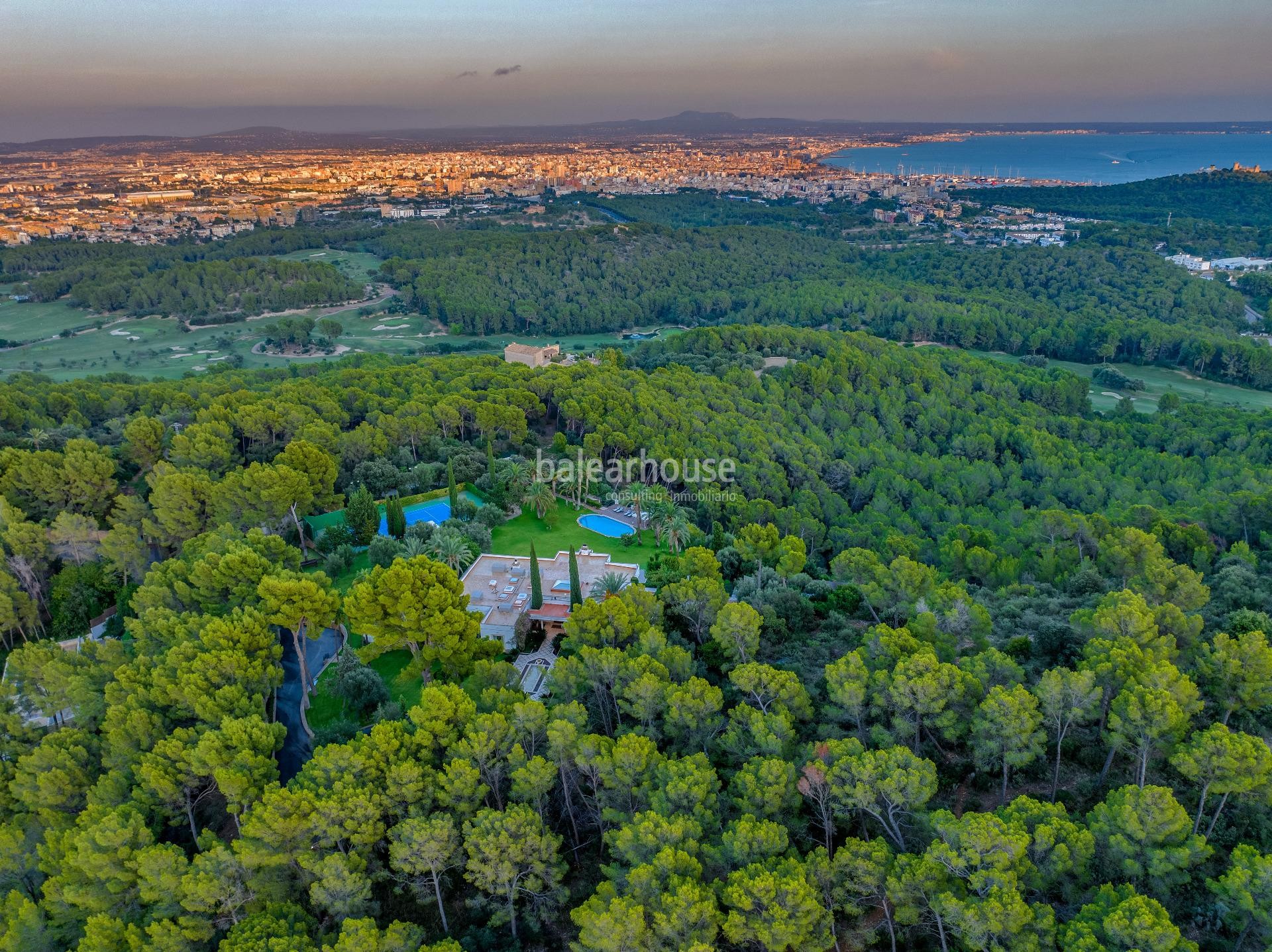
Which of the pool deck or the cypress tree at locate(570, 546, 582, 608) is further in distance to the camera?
the pool deck

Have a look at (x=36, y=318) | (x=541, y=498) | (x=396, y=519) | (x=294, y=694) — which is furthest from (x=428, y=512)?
(x=36, y=318)

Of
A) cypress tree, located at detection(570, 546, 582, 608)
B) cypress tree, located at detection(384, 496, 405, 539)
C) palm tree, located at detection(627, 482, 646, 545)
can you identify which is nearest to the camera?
cypress tree, located at detection(570, 546, 582, 608)

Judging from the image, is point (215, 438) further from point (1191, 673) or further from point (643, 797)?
point (1191, 673)

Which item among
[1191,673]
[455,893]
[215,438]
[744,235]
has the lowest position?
[455,893]

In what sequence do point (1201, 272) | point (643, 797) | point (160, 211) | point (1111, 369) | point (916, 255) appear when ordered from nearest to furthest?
point (643, 797)
point (1111, 369)
point (1201, 272)
point (916, 255)
point (160, 211)

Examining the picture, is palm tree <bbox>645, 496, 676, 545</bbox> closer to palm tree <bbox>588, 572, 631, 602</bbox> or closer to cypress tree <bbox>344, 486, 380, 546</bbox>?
palm tree <bbox>588, 572, 631, 602</bbox>

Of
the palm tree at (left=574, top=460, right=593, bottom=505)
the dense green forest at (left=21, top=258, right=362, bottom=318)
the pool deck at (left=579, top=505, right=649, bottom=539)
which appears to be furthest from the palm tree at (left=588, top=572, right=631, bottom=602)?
the dense green forest at (left=21, top=258, right=362, bottom=318)

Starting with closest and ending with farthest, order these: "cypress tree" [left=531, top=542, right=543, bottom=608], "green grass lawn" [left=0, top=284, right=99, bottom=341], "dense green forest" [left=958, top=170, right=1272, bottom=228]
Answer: "cypress tree" [left=531, top=542, right=543, bottom=608] → "green grass lawn" [left=0, top=284, right=99, bottom=341] → "dense green forest" [left=958, top=170, right=1272, bottom=228]

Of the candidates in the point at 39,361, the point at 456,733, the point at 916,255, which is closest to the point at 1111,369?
the point at 916,255
